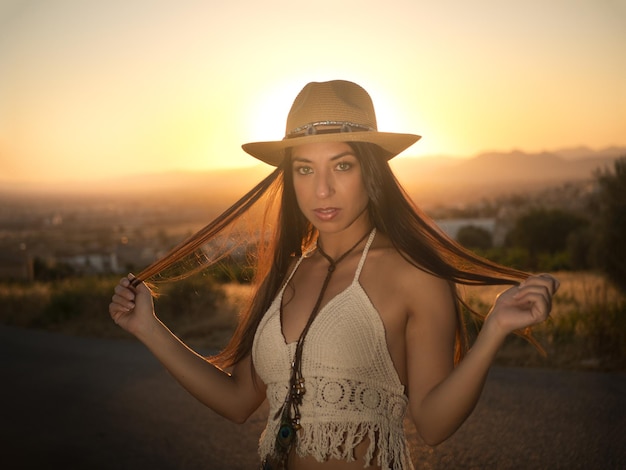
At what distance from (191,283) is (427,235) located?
8.67 meters

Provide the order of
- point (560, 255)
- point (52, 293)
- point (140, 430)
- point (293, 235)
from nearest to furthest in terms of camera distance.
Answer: point (293, 235) < point (140, 430) < point (52, 293) < point (560, 255)

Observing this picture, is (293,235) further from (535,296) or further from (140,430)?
(140,430)

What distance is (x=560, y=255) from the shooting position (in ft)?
67.4

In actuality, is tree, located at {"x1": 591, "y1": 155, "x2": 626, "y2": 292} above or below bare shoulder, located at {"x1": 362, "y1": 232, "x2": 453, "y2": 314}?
below

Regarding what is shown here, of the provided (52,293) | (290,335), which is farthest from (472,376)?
(52,293)

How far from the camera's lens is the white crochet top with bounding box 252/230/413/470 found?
2.15 meters

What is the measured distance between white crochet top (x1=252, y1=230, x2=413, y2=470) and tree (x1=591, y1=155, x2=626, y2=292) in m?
7.86

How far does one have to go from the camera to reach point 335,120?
234 centimetres

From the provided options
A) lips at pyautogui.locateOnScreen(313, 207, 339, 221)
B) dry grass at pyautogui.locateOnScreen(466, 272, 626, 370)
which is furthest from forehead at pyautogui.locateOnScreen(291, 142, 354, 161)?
dry grass at pyautogui.locateOnScreen(466, 272, 626, 370)

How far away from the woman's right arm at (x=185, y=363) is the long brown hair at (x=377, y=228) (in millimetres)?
99

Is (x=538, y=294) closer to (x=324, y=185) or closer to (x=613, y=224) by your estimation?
(x=324, y=185)

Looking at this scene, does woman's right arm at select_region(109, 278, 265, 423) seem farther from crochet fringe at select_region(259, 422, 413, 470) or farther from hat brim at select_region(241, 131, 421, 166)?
hat brim at select_region(241, 131, 421, 166)

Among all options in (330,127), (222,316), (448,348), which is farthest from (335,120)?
(222,316)

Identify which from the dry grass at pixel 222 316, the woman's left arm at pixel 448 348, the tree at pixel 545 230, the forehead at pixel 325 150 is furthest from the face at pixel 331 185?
the tree at pixel 545 230
